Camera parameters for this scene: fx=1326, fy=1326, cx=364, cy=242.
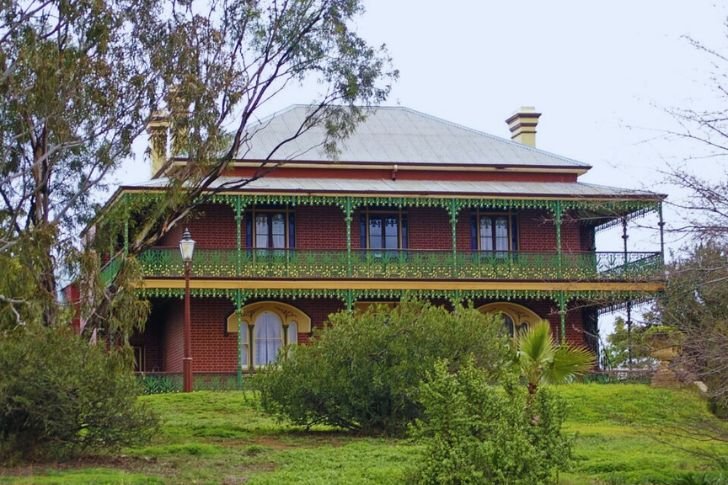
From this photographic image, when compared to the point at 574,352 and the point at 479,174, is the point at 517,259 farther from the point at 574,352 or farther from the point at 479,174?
the point at 574,352

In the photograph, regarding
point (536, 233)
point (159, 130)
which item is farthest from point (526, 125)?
point (159, 130)

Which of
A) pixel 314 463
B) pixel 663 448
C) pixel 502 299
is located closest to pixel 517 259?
pixel 502 299

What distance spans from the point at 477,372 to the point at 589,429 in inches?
324

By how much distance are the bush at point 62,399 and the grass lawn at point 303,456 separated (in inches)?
16.9

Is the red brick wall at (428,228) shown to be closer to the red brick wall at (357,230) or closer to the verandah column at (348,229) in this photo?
the red brick wall at (357,230)

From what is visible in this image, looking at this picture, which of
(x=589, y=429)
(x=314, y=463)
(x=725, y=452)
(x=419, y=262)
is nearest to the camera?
(x=314, y=463)

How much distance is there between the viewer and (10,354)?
17.3m

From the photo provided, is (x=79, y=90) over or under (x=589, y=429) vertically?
over

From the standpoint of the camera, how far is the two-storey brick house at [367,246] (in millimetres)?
33562

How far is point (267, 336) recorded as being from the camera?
114 ft

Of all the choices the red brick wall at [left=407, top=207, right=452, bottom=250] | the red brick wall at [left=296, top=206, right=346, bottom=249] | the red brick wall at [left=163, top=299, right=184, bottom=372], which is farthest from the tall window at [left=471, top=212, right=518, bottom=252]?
the red brick wall at [left=163, top=299, right=184, bottom=372]

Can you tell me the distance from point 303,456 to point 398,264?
17450mm

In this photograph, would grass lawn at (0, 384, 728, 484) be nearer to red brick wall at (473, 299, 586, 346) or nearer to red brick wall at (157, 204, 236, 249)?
red brick wall at (157, 204, 236, 249)

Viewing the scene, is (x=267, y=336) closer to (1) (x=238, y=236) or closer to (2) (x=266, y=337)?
(2) (x=266, y=337)
